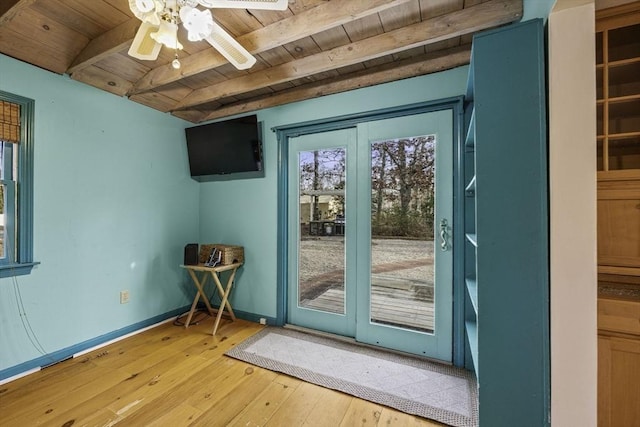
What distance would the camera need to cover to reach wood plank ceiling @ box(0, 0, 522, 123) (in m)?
1.67

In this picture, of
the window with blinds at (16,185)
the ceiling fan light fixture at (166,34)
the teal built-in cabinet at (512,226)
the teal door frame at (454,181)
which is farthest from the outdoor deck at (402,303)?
the window with blinds at (16,185)

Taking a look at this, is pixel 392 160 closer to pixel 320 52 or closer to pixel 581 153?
pixel 320 52

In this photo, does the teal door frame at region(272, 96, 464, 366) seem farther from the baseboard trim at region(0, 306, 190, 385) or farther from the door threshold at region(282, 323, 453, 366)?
the baseboard trim at region(0, 306, 190, 385)

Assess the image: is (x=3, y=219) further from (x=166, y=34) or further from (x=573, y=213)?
(x=573, y=213)

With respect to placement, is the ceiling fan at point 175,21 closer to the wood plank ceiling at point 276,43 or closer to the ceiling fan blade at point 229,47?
the ceiling fan blade at point 229,47

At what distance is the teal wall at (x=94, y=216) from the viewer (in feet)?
6.70

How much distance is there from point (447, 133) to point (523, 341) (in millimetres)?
1567

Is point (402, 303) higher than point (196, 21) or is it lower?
lower

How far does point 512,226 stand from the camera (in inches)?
46.0

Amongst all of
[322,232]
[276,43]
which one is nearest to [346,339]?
[322,232]

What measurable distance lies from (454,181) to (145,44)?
2228 millimetres

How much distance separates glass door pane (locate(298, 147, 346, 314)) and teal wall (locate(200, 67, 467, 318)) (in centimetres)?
32

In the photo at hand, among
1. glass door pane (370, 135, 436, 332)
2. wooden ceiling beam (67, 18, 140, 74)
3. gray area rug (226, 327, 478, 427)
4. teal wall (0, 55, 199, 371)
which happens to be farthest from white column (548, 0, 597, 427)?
teal wall (0, 55, 199, 371)

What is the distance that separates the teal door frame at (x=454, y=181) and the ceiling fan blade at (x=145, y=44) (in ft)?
4.61
